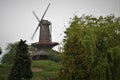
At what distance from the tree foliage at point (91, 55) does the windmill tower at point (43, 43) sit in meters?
56.8

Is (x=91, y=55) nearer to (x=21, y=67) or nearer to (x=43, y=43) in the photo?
(x=21, y=67)

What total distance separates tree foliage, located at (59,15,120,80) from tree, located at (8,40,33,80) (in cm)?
1788

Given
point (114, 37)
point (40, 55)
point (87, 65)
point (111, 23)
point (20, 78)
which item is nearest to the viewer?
point (87, 65)

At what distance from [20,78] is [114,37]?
831 inches

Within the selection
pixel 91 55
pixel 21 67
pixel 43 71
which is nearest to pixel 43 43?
pixel 43 71

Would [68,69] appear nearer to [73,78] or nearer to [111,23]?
[73,78]

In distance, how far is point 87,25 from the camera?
41688 mm

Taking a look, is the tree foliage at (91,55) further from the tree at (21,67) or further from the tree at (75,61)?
the tree at (21,67)

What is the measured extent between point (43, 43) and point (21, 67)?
45.3m

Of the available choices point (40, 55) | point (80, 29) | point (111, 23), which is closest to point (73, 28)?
point (80, 29)

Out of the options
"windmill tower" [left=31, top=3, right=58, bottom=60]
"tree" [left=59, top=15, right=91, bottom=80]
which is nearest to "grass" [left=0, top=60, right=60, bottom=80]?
"windmill tower" [left=31, top=3, right=58, bottom=60]

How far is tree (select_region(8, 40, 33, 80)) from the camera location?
5238 centimetres

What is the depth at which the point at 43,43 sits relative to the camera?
3905 inches

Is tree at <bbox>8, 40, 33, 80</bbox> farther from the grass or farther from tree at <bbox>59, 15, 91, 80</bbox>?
tree at <bbox>59, 15, 91, 80</bbox>
